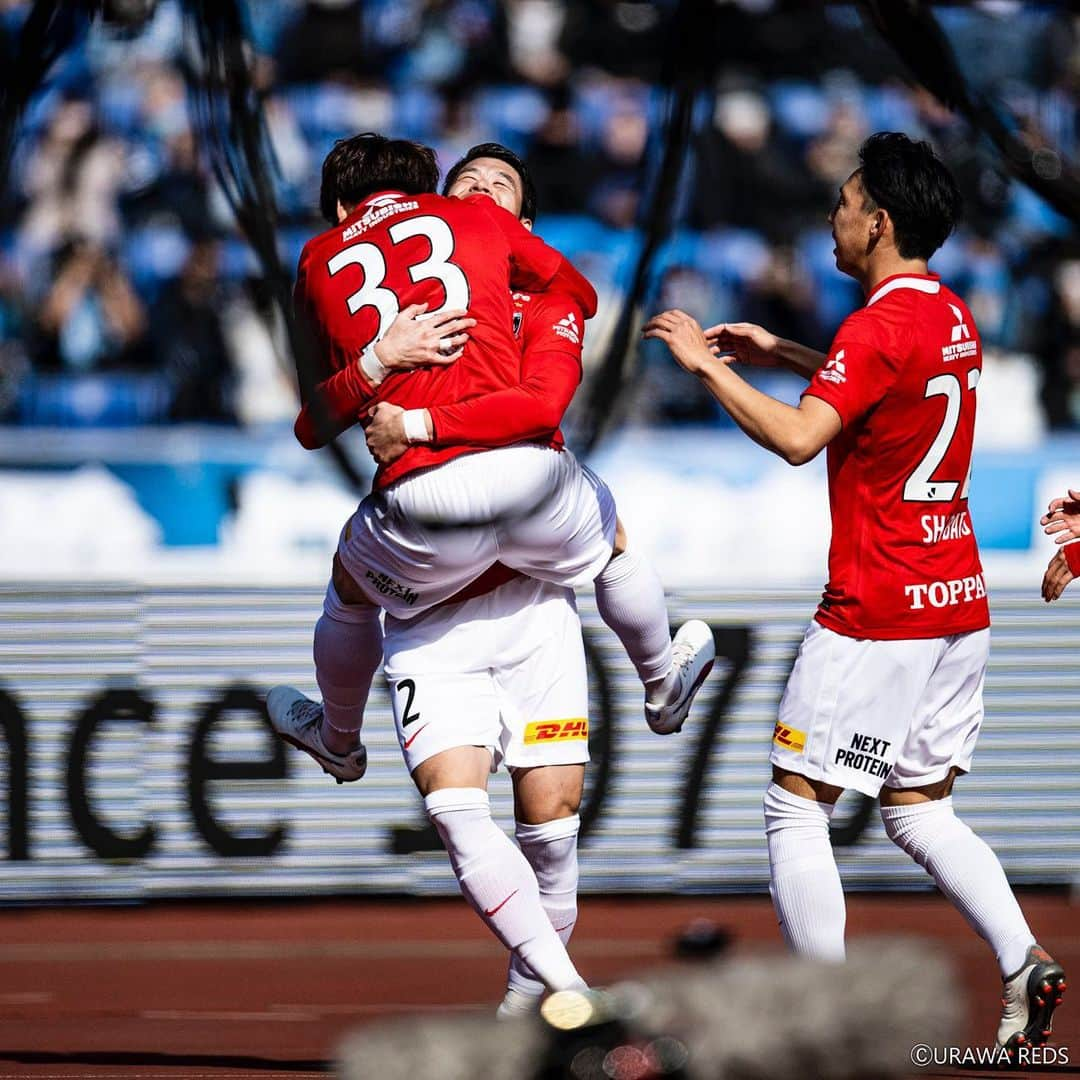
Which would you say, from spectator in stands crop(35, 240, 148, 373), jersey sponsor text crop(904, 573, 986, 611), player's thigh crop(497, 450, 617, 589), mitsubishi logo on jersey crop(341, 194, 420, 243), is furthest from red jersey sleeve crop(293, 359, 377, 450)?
spectator in stands crop(35, 240, 148, 373)

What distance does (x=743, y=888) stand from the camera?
6.25m

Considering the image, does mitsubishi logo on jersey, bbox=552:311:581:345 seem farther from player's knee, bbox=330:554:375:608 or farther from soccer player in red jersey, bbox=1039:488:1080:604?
soccer player in red jersey, bbox=1039:488:1080:604


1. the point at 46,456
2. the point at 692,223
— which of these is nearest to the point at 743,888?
the point at 692,223

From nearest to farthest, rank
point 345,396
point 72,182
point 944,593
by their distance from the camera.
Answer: point 345,396 → point 944,593 → point 72,182

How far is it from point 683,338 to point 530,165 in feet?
11.2

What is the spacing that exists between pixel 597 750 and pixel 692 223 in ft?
6.73

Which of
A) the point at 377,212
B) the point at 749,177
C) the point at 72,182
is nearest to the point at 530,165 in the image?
the point at 749,177

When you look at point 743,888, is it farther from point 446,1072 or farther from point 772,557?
point 446,1072

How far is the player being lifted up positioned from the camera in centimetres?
340

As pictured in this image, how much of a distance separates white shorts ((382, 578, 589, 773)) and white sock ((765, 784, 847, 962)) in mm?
462

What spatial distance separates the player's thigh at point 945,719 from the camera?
374 cm

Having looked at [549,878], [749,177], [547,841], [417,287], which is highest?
[749,177]

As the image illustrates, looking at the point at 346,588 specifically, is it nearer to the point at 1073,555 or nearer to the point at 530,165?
the point at 1073,555

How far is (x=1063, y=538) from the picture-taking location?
12.6ft
